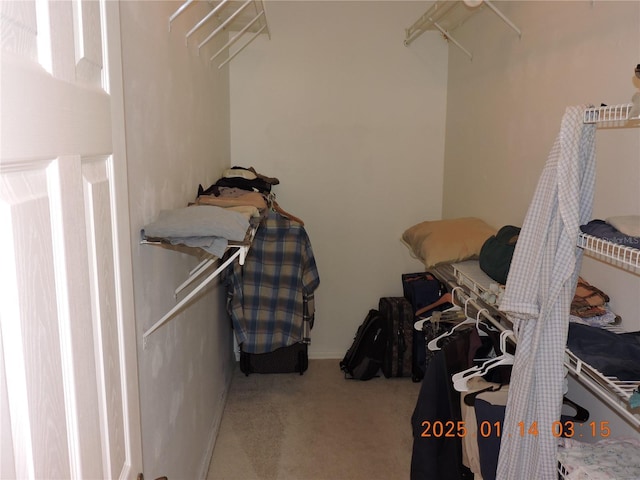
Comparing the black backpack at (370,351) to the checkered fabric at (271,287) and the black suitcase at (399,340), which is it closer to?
the black suitcase at (399,340)

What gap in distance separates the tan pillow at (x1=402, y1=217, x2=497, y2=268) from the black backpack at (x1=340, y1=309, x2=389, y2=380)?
83 cm

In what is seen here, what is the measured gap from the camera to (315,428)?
120 inches

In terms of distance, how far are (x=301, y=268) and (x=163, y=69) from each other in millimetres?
1735

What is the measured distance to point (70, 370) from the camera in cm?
69

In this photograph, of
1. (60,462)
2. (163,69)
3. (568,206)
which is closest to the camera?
(60,462)

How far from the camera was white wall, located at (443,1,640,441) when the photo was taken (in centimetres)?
172

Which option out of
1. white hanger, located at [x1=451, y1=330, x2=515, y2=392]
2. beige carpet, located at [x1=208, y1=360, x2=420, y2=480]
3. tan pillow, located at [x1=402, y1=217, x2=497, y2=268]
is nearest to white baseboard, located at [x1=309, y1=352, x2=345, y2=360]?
beige carpet, located at [x1=208, y1=360, x2=420, y2=480]

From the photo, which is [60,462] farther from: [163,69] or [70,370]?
[163,69]

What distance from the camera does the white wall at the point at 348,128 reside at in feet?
12.0

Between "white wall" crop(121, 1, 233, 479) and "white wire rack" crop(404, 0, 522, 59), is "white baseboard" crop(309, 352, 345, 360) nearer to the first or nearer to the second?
"white wall" crop(121, 1, 233, 479)

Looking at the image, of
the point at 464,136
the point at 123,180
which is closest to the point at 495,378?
the point at 123,180

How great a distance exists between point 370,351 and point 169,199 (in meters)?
2.16

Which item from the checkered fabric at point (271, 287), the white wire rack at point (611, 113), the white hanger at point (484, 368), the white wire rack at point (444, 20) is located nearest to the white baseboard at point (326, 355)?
the checkered fabric at point (271, 287)
